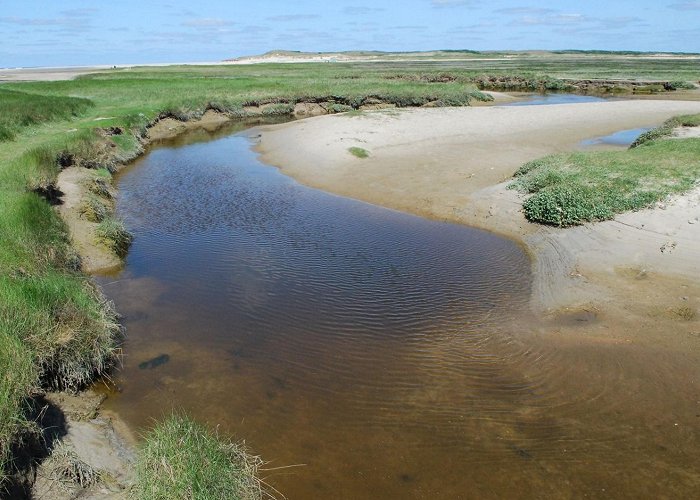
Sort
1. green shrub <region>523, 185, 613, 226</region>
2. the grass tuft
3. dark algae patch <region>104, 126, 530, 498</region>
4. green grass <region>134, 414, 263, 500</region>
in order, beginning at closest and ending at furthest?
green grass <region>134, 414, 263, 500</region> < dark algae patch <region>104, 126, 530, 498</region> < the grass tuft < green shrub <region>523, 185, 613, 226</region>

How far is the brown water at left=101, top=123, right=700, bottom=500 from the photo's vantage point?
686 centimetres

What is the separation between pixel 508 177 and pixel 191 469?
17927mm

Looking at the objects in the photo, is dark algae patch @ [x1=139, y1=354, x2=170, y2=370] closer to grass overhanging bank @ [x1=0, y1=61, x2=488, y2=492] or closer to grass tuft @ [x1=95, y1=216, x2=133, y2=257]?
grass overhanging bank @ [x1=0, y1=61, x2=488, y2=492]

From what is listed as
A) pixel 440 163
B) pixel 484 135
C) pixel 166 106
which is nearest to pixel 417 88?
pixel 484 135

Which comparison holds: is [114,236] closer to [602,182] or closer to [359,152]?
[359,152]

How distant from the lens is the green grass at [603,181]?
14.8 m

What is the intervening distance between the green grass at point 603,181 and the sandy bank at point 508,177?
49cm

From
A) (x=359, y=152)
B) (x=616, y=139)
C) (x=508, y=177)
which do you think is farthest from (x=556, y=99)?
(x=508, y=177)

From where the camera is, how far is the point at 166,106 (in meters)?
39.8

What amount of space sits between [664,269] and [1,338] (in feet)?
43.1

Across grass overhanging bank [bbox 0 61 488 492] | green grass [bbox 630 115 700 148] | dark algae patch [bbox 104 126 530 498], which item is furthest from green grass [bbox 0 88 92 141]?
green grass [bbox 630 115 700 148]

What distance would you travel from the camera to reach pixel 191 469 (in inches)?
220

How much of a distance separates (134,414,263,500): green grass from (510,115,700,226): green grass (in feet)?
39.7

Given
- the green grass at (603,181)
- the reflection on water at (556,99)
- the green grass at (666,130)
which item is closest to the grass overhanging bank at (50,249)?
the green grass at (603,181)
